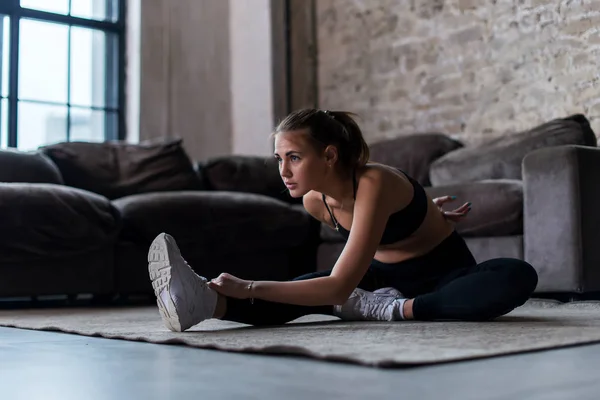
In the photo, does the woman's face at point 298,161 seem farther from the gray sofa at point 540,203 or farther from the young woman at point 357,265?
the gray sofa at point 540,203

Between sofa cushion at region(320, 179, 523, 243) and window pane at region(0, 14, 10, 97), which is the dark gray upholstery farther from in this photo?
window pane at region(0, 14, 10, 97)

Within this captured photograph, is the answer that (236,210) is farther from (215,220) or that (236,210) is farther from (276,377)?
(276,377)

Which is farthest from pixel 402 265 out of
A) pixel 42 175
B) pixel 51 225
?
pixel 42 175

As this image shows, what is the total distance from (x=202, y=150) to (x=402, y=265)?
12.8 feet

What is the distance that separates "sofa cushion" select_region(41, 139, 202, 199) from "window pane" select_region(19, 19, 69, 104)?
3.42 ft

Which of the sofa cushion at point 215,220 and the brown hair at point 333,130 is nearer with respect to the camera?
the brown hair at point 333,130

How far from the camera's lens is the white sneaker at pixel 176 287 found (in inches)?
75.3

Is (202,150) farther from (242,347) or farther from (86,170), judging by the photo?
(242,347)

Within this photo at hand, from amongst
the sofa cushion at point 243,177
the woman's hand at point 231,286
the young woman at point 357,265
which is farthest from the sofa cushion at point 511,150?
the woman's hand at point 231,286

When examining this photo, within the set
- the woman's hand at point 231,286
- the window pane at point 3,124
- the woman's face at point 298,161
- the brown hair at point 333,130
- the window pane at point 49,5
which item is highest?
the window pane at point 49,5

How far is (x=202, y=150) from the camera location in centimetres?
604

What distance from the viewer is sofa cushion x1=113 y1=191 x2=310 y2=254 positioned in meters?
3.88

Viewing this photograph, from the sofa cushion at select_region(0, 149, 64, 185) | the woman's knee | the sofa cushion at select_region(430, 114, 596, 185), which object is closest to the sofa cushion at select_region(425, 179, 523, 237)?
the sofa cushion at select_region(430, 114, 596, 185)

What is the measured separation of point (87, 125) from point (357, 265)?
4090mm
